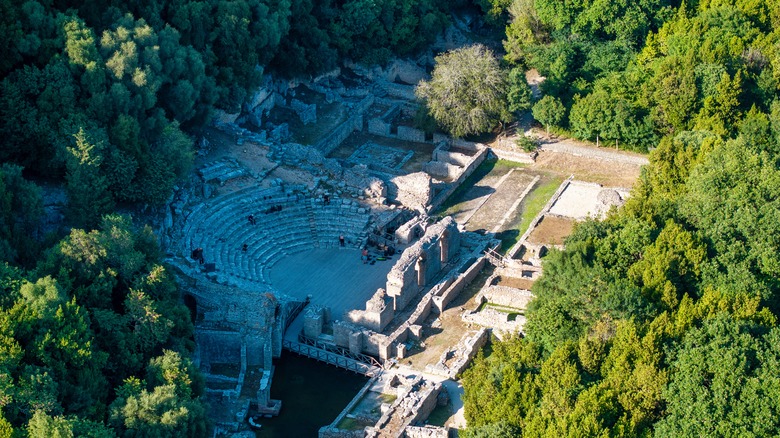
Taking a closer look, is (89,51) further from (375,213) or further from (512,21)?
(512,21)

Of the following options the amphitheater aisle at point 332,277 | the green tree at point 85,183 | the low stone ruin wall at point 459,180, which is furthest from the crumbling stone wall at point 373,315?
the green tree at point 85,183

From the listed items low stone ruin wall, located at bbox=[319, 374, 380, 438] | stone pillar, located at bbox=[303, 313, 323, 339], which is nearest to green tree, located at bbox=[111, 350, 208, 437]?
low stone ruin wall, located at bbox=[319, 374, 380, 438]

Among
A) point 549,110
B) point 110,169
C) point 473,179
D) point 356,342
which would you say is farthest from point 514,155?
point 110,169

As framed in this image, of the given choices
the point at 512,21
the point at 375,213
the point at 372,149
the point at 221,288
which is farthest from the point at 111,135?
the point at 512,21

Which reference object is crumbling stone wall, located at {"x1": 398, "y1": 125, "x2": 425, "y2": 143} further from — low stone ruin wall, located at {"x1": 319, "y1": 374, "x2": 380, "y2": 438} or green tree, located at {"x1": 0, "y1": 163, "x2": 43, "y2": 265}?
green tree, located at {"x1": 0, "y1": 163, "x2": 43, "y2": 265}

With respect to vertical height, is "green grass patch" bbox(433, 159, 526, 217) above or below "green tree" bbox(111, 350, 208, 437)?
below

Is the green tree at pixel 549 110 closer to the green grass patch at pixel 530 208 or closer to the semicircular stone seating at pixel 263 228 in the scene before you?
the green grass patch at pixel 530 208
